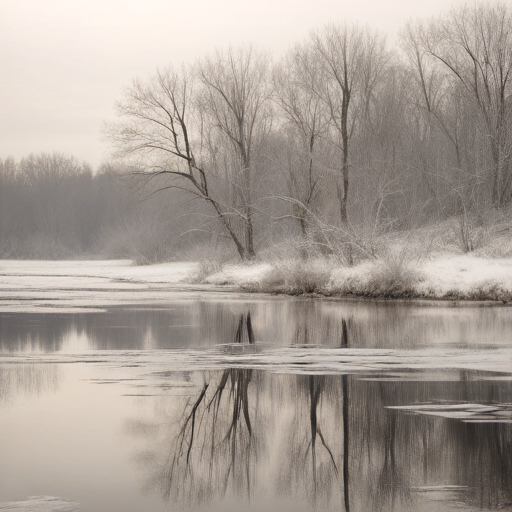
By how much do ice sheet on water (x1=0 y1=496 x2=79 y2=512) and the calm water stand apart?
80 mm

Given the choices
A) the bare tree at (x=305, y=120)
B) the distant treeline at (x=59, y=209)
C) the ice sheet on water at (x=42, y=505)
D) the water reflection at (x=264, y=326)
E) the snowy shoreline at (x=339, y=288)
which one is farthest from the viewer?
the distant treeline at (x=59, y=209)

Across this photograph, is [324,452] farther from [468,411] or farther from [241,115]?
[241,115]

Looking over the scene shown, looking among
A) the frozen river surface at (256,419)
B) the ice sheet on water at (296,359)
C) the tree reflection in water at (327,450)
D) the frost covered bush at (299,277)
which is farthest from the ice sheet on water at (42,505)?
the frost covered bush at (299,277)

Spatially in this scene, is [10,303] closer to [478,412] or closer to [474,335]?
[474,335]

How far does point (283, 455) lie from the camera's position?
678 centimetres

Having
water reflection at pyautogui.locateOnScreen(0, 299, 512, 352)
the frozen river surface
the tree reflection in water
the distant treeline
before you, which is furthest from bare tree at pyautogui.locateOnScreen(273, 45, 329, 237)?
the distant treeline

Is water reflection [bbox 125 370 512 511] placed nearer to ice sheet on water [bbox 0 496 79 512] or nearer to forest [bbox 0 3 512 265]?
ice sheet on water [bbox 0 496 79 512]

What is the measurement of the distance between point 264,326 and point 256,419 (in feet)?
33.6

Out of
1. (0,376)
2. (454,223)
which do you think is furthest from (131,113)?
(0,376)

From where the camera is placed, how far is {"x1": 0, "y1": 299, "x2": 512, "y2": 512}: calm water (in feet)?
19.1

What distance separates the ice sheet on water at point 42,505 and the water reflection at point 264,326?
8.75 m

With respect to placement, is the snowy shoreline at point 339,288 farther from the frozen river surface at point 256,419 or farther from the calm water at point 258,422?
the calm water at point 258,422

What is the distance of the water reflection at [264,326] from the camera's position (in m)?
15.1

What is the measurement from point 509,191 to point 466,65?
26.1 ft
